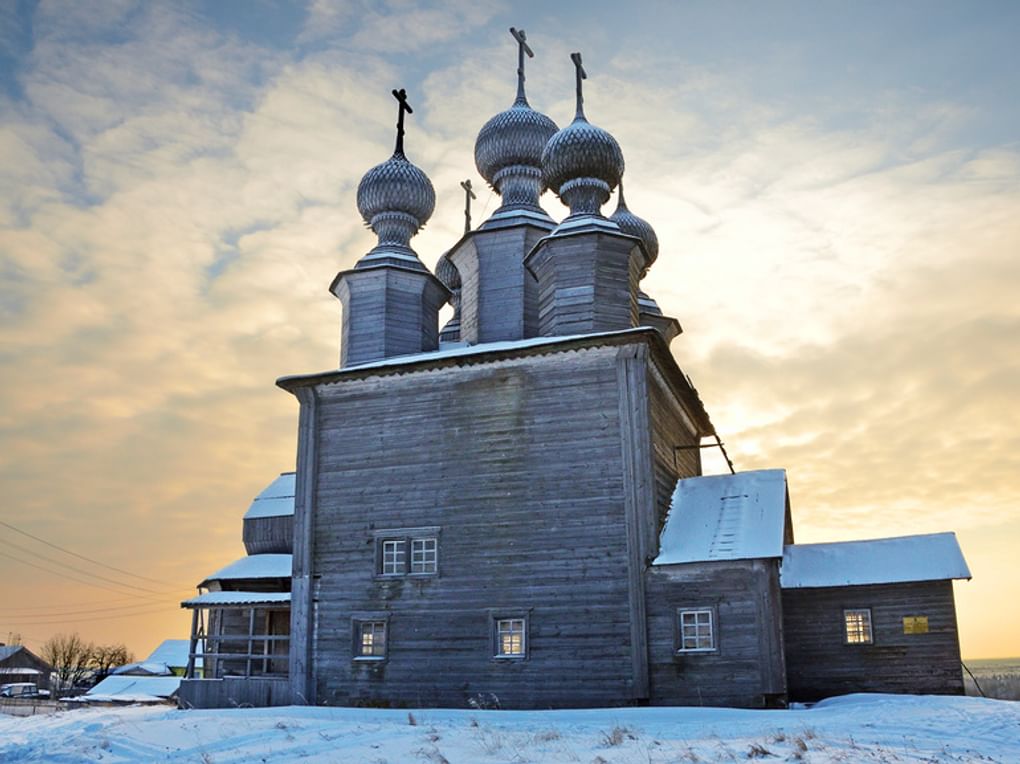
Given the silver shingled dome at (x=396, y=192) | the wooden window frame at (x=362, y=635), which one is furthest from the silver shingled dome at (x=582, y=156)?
the wooden window frame at (x=362, y=635)

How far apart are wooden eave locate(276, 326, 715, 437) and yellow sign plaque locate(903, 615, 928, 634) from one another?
293 inches

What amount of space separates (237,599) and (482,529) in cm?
739

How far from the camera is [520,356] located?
22031mm

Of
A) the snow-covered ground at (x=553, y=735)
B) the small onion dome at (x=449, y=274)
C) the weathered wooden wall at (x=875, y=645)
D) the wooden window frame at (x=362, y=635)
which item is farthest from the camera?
the small onion dome at (x=449, y=274)

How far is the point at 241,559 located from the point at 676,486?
1309 cm

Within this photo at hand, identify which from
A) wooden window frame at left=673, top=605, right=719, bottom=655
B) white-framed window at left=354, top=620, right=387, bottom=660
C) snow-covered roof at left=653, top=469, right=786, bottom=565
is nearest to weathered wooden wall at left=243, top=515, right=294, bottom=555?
white-framed window at left=354, top=620, right=387, bottom=660

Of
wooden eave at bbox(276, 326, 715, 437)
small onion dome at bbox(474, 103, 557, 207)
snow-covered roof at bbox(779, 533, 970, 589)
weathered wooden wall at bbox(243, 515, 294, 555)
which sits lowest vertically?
snow-covered roof at bbox(779, 533, 970, 589)

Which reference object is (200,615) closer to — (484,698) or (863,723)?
(484,698)

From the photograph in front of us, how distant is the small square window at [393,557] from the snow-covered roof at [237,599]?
12.0 feet

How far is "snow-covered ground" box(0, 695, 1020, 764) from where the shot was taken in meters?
12.3

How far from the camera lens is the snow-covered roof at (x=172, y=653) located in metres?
57.5

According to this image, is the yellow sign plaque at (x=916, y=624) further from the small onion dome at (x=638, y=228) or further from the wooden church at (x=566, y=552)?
the small onion dome at (x=638, y=228)

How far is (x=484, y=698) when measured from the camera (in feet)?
66.7

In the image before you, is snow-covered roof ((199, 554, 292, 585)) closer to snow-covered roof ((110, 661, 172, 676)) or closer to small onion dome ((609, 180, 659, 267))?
small onion dome ((609, 180, 659, 267))
